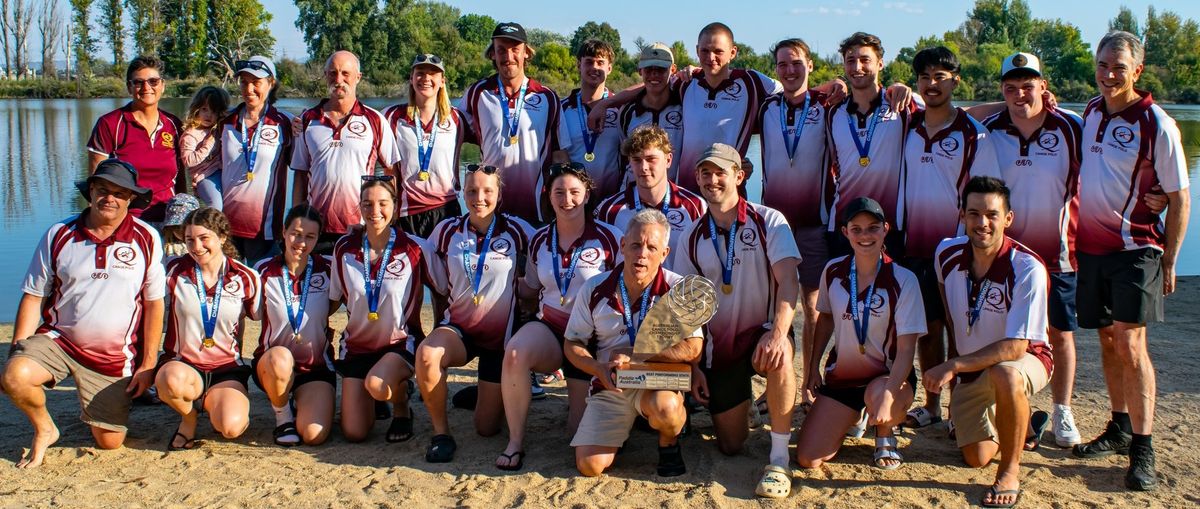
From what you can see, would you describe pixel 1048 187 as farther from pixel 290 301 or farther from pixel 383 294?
pixel 290 301

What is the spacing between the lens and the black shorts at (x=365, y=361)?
5.74 metres

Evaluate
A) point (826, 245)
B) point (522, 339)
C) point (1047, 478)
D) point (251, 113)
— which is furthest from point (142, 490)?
point (1047, 478)

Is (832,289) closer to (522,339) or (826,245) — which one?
(826,245)

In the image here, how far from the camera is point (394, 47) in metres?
54.7

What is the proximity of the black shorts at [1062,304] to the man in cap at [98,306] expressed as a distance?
5.02 meters

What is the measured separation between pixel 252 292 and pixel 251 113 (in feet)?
4.88

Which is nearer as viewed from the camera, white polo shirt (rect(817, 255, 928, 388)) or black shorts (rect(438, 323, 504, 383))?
white polo shirt (rect(817, 255, 928, 388))

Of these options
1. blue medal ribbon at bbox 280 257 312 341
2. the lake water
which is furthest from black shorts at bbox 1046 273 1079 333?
the lake water

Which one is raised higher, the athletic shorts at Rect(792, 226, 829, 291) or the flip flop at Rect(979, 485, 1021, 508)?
the athletic shorts at Rect(792, 226, 829, 291)

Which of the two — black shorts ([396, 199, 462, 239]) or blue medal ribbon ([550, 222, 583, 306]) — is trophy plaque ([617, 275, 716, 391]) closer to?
blue medal ribbon ([550, 222, 583, 306])

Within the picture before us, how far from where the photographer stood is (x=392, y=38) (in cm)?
5491

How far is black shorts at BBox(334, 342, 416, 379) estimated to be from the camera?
5.74m

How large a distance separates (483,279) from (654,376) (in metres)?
1.31

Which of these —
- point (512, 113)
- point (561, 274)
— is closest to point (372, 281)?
point (561, 274)
